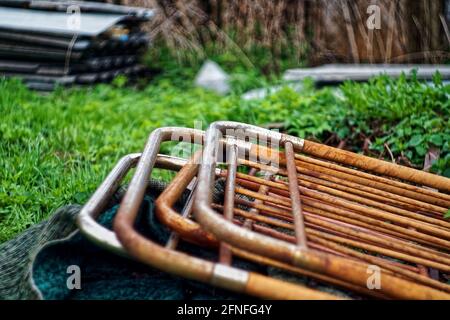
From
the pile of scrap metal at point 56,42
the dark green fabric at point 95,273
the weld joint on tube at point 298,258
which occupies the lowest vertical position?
the dark green fabric at point 95,273

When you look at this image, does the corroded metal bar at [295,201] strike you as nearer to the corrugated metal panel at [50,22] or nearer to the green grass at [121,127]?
the green grass at [121,127]

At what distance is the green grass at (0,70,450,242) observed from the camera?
224cm

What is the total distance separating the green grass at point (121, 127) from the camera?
Result: 2242mm

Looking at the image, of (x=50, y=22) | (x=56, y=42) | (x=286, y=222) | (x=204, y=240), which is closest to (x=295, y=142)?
(x=286, y=222)

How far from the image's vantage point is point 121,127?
3.27 meters

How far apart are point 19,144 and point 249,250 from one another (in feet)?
6.69

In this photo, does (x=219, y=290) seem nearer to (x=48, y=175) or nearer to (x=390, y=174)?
(x=390, y=174)

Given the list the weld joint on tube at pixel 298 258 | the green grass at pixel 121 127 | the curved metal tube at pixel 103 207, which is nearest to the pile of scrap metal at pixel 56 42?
the green grass at pixel 121 127

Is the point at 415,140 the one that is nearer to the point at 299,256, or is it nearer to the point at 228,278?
the point at 299,256

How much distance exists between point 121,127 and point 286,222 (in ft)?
6.61

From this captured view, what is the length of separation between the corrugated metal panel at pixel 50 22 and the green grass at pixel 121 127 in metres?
0.65

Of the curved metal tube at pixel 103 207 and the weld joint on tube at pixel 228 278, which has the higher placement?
the curved metal tube at pixel 103 207

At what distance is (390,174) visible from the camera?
73.3 inches

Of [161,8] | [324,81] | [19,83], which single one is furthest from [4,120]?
[161,8]
